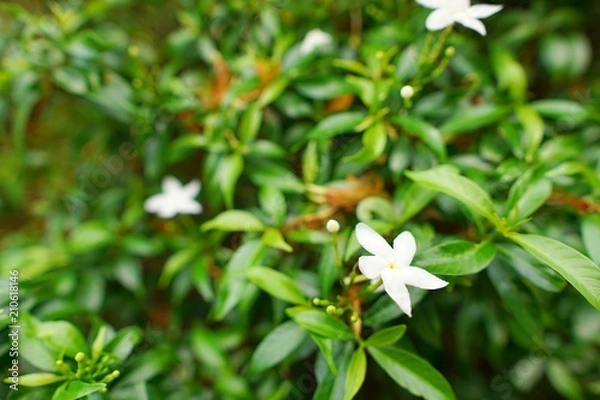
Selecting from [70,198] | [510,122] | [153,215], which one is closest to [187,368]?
[153,215]

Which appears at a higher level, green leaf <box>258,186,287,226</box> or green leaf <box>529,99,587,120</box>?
green leaf <box>258,186,287,226</box>

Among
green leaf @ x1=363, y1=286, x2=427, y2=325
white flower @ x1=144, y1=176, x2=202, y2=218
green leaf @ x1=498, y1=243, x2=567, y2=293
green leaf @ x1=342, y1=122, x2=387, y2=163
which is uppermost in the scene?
white flower @ x1=144, y1=176, x2=202, y2=218

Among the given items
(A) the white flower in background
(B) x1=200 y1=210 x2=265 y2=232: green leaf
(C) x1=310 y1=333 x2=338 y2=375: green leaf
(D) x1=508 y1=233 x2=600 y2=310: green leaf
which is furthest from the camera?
(A) the white flower in background

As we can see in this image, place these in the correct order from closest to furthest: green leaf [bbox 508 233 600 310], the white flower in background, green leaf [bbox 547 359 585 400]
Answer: green leaf [bbox 508 233 600 310] < the white flower in background < green leaf [bbox 547 359 585 400]

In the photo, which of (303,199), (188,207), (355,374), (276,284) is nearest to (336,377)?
(355,374)

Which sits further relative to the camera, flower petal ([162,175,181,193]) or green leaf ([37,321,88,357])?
flower petal ([162,175,181,193])

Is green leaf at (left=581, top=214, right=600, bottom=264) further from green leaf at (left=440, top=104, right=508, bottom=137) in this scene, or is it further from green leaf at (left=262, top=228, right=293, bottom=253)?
green leaf at (left=262, top=228, right=293, bottom=253)

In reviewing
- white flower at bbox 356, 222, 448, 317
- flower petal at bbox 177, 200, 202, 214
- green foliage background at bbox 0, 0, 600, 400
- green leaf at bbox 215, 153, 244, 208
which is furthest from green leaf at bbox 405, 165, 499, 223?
flower petal at bbox 177, 200, 202, 214

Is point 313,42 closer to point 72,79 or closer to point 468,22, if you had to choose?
point 468,22
